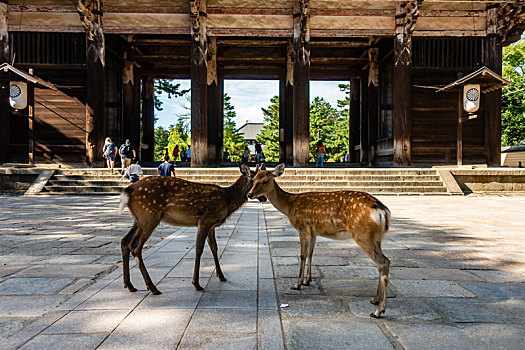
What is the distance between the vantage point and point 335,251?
4.53 m

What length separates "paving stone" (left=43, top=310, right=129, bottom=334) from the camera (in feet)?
7.30

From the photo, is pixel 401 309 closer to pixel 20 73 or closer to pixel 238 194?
pixel 238 194

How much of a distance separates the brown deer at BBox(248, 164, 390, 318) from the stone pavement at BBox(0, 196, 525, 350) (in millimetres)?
336

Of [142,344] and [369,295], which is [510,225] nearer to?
[369,295]

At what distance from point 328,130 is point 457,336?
133 ft

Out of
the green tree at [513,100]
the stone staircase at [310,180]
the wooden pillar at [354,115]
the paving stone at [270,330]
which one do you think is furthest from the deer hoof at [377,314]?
the green tree at [513,100]

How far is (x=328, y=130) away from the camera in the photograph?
4150 centimetres

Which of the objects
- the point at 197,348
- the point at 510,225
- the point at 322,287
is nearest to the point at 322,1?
the point at 510,225

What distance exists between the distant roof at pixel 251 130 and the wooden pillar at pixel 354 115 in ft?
162

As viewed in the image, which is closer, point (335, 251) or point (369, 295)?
point (369, 295)

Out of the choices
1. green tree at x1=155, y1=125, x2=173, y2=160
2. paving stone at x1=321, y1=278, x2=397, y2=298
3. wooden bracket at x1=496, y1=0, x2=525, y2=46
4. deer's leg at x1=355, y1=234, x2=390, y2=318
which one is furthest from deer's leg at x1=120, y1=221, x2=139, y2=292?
green tree at x1=155, y1=125, x2=173, y2=160

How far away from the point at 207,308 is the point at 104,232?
12.5 ft

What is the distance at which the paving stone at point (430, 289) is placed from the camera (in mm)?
2896

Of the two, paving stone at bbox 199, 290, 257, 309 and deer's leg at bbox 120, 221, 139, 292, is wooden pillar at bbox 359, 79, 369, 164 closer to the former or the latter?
paving stone at bbox 199, 290, 257, 309
